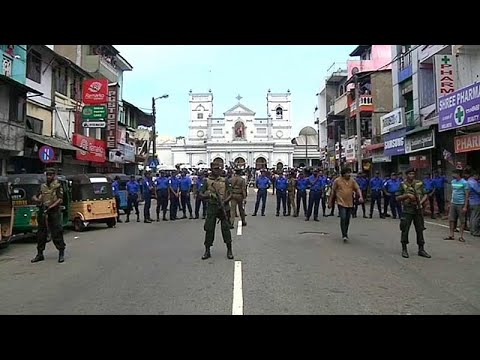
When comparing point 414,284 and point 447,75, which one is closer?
point 414,284

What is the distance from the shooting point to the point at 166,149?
89812 millimetres

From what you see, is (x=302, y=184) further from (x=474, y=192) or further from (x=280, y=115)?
(x=280, y=115)

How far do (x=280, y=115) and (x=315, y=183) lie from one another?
7552 centimetres

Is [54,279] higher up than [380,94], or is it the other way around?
[380,94]

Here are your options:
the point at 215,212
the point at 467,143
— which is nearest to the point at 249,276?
the point at 215,212

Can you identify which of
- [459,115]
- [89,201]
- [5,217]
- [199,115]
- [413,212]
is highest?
[199,115]

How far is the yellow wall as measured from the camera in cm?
2532

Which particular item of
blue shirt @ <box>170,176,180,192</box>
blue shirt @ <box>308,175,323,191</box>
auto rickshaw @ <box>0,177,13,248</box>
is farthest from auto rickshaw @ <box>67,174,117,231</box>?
blue shirt @ <box>308,175,323,191</box>

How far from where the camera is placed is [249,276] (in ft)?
27.4

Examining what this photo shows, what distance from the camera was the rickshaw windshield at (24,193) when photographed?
13.9 metres

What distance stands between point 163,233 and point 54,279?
6.25m
